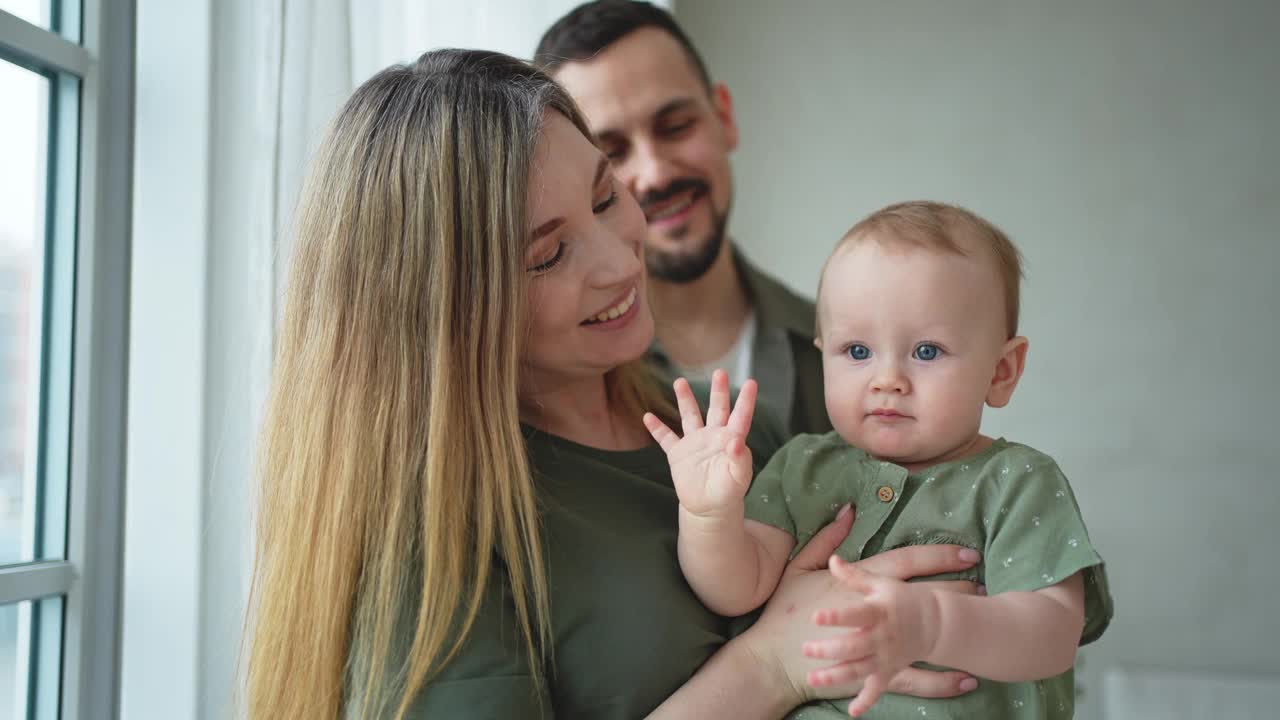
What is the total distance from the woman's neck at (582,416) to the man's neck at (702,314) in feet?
3.75

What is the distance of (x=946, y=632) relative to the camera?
3.31ft

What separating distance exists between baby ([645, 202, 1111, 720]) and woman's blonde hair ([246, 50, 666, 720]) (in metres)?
0.21

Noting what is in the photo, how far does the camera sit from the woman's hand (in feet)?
3.68

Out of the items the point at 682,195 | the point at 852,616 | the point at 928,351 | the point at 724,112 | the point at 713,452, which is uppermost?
the point at 724,112

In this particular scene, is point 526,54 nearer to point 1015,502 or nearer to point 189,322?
point 189,322

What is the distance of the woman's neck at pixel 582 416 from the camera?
1403 millimetres

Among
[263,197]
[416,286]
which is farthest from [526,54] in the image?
[416,286]

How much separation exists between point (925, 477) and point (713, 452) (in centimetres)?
29

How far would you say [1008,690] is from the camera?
45.0 inches

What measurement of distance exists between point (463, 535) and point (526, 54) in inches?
63.5

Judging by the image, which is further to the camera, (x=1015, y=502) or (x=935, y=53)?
(x=935, y=53)

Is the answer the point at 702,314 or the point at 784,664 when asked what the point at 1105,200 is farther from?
the point at 784,664

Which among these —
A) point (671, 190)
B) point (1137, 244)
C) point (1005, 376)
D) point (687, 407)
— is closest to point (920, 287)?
point (1005, 376)

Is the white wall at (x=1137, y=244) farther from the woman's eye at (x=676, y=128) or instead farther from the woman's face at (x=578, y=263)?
the woman's face at (x=578, y=263)
